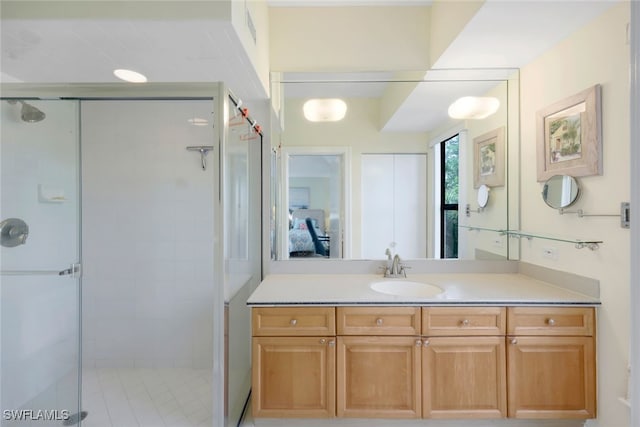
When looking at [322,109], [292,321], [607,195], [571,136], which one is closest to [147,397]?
[292,321]

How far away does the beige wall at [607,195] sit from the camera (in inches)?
60.7

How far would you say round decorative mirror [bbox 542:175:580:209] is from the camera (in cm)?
178

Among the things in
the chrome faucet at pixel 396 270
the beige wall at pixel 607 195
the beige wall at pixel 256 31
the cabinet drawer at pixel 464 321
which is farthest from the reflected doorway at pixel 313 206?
the beige wall at pixel 607 195

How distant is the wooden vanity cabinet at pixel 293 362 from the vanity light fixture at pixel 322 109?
57.2 inches

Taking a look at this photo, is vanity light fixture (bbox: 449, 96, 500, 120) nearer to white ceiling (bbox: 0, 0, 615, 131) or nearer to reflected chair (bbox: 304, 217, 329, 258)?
white ceiling (bbox: 0, 0, 615, 131)

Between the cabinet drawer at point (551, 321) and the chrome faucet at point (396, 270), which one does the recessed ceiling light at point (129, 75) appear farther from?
the cabinet drawer at point (551, 321)

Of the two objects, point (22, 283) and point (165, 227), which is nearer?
point (22, 283)

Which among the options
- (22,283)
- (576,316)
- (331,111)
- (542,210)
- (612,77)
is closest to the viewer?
(612,77)

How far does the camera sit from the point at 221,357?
160 centimetres

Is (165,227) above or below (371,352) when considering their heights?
above

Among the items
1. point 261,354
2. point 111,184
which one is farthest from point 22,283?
point 261,354

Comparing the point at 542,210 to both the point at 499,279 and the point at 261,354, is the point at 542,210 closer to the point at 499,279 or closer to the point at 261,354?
the point at 499,279

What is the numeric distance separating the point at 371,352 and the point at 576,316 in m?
→ 1.17

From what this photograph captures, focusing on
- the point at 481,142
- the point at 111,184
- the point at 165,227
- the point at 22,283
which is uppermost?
the point at 481,142
